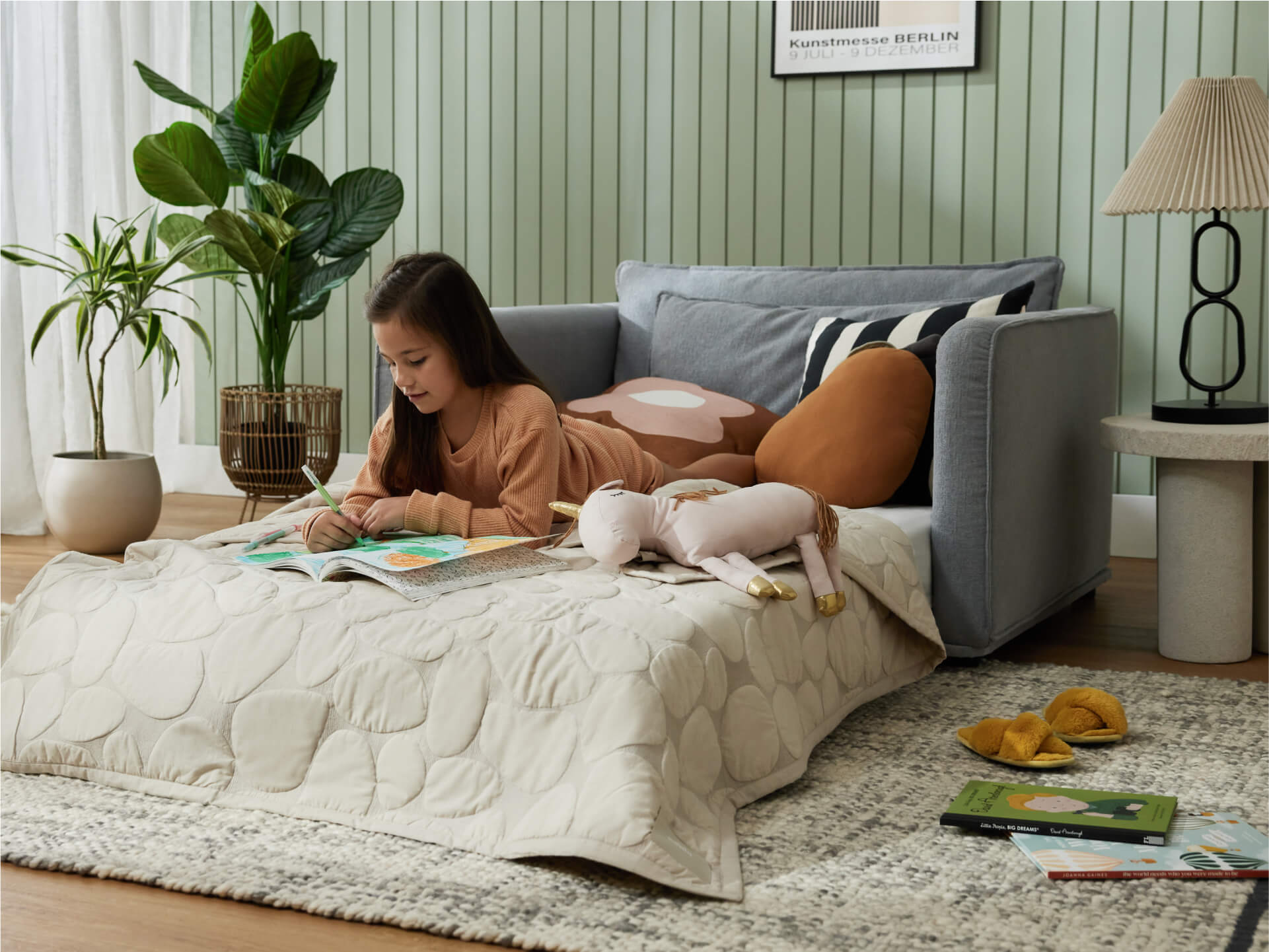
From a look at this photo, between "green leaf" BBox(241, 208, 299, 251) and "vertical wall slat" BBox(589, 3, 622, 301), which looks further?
"vertical wall slat" BBox(589, 3, 622, 301)

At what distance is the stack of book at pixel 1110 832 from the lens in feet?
4.54

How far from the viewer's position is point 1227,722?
1950 millimetres

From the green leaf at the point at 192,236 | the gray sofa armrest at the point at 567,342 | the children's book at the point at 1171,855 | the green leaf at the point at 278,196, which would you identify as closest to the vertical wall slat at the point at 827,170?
the gray sofa armrest at the point at 567,342

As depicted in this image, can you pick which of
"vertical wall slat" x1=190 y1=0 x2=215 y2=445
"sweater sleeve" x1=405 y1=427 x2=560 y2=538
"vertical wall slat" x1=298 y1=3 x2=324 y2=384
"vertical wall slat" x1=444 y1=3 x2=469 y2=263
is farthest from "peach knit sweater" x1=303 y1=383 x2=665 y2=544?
"vertical wall slat" x1=190 y1=0 x2=215 y2=445

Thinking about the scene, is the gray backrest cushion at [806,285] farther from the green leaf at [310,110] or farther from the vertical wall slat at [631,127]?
the green leaf at [310,110]

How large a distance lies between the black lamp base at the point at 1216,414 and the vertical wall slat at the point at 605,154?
1665mm

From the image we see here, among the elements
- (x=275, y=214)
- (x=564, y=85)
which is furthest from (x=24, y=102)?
(x=564, y=85)

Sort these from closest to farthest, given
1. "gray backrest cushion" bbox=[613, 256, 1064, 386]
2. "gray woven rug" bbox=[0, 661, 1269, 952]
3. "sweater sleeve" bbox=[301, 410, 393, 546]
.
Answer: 1. "gray woven rug" bbox=[0, 661, 1269, 952]
2. "sweater sleeve" bbox=[301, 410, 393, 546]
3. "gray backrest cushion" bbox=[613, 256, 1064, 386]

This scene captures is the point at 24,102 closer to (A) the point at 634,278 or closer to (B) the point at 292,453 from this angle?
(B) the point at 292,453

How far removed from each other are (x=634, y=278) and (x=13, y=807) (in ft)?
6.22

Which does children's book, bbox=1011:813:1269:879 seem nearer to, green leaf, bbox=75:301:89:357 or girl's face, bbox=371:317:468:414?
girl's face, bbox=371:317:468:414

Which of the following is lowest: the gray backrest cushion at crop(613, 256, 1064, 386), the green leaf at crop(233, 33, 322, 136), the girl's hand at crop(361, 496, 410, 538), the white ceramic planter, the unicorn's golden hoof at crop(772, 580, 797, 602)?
the white ceramic planter

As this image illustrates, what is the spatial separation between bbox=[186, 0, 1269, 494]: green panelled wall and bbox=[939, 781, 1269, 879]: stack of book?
1.78 m

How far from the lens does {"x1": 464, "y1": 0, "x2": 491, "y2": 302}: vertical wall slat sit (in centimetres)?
381
